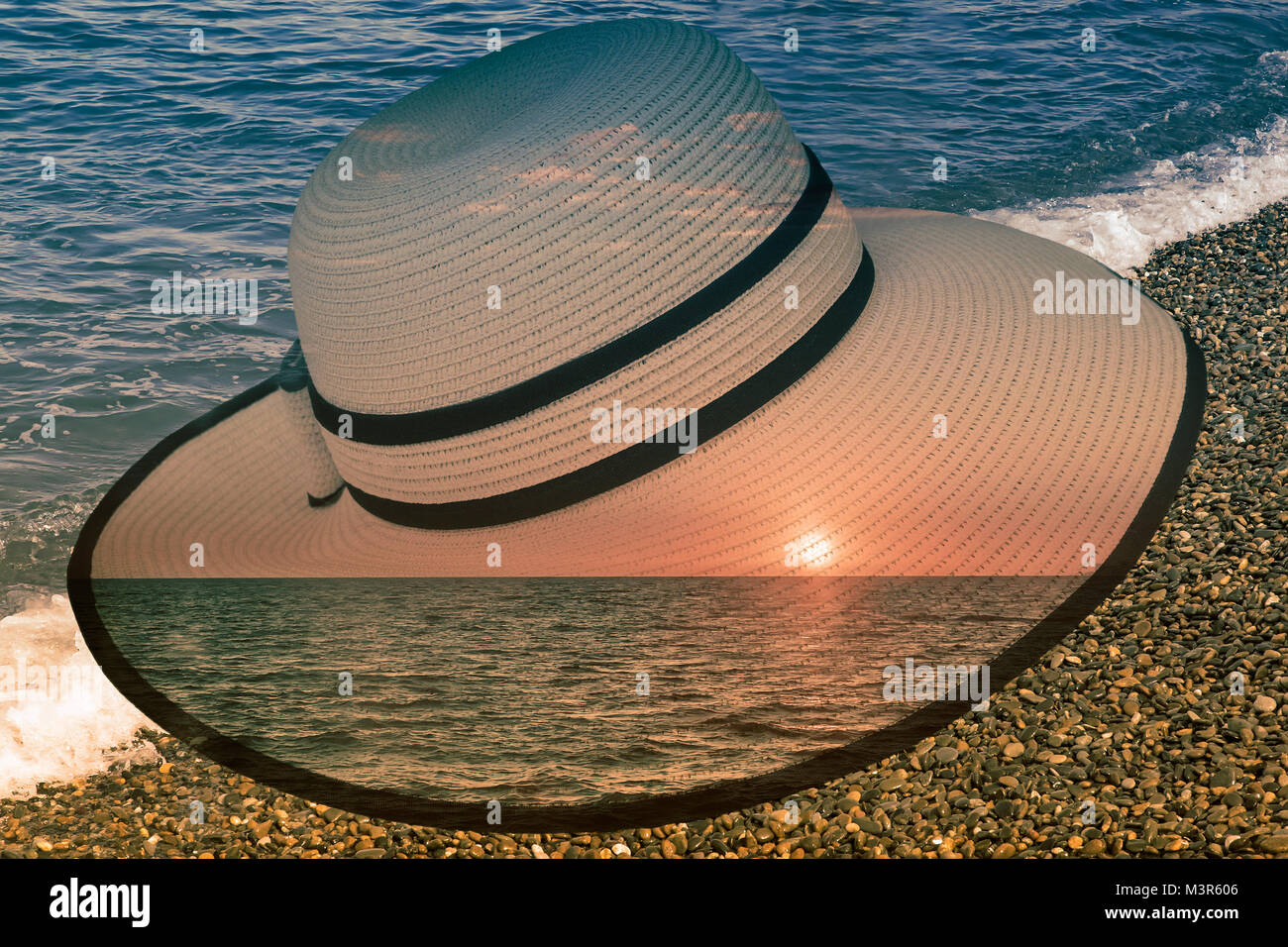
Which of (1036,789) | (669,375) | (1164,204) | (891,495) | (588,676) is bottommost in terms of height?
(1036,789)

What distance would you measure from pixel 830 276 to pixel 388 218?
1.03m

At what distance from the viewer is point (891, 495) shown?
2.45 metres

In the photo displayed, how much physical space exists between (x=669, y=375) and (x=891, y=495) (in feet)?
1.81

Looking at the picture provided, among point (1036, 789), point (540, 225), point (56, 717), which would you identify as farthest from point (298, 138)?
point (1036, 789)

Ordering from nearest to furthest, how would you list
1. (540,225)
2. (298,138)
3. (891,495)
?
(540,225) < (891,495) < (298,138)

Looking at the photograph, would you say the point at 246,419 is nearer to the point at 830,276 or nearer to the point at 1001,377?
the point at 830,276

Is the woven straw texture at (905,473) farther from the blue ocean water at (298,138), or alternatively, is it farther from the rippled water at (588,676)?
the blue ocean water at (298,138)

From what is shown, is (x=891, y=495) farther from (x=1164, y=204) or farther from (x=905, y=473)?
(x=1164, y=204)

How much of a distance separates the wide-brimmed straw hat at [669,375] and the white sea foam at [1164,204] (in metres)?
5.10

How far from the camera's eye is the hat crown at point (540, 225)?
7.72 ft

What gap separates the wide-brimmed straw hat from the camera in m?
2.38

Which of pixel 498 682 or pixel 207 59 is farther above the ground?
pixel 207 59

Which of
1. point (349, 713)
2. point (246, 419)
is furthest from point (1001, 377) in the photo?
point (246, 419)
